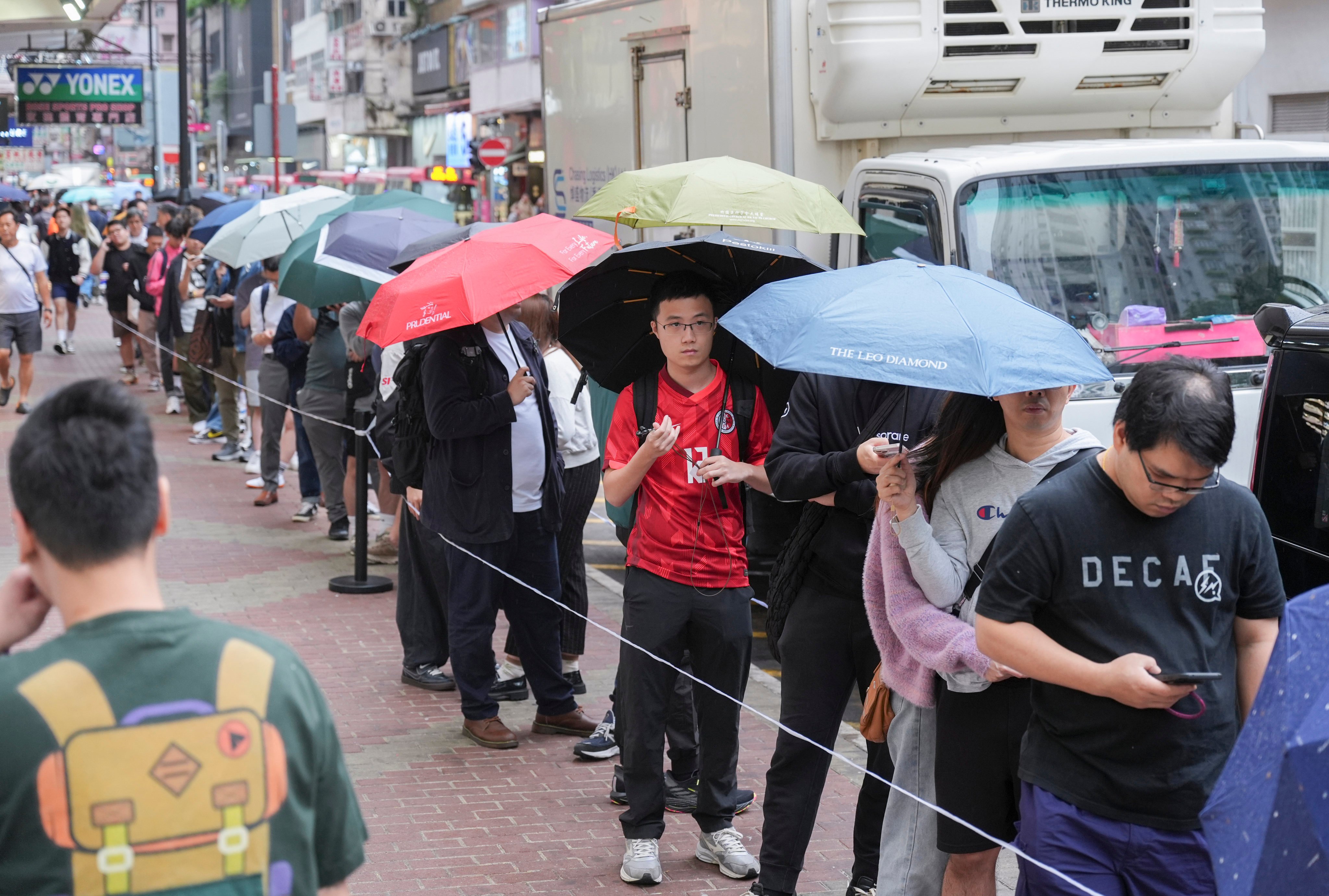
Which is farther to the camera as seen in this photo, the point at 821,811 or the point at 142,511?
the point at 821,811

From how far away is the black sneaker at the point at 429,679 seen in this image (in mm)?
7617

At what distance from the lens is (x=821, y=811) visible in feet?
19.8

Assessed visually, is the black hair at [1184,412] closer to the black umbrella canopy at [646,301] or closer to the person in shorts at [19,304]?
the black umbrella canopy at [646,301]

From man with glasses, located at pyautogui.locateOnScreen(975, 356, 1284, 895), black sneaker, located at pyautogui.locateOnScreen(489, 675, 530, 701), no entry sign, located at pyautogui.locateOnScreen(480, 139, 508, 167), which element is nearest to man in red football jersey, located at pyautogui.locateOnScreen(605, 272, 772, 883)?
man with glasses, located at pyautogui.locateOnScreen(975, 356, 1284, 895)

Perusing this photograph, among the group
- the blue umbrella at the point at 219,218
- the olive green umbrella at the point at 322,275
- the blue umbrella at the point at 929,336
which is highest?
the blue umbrella at the point at 219,218

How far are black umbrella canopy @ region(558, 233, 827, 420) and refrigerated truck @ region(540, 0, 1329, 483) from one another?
1.72m

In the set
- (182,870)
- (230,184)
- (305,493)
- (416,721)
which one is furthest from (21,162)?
(182,870)

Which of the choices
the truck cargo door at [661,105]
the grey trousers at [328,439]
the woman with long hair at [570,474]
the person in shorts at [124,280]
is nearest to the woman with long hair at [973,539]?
the woman with long hair at [570,474]

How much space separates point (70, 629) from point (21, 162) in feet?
262

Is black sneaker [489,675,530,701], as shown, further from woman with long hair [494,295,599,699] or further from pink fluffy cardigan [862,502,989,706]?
pink fluffy cardigan [862,502,989,706]

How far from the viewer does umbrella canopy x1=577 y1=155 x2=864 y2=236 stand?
6488 mm

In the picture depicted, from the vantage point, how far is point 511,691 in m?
7.47

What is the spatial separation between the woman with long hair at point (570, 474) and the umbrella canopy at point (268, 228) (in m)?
4.51

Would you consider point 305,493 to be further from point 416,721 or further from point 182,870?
point 182,870
